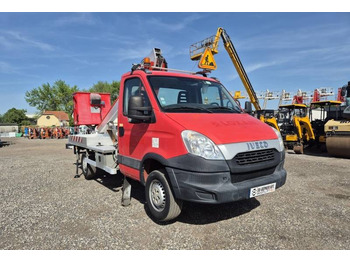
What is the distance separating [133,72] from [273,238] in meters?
3.46

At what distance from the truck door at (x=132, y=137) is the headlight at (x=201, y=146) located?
873 mm

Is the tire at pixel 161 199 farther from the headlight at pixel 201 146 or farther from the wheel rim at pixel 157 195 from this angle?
the headlight at pixel 201 146

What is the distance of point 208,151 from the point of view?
9.85 feet

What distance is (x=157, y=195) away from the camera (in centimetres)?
357

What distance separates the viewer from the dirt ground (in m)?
3.12

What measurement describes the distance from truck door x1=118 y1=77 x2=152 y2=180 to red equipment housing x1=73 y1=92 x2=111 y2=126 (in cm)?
262

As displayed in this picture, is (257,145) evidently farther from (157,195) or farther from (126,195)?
(126,195)

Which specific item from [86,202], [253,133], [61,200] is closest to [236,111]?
[253,133]

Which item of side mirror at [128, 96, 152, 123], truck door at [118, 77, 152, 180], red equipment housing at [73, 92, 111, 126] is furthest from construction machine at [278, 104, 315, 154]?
side mirror at [128, 96, 152, 123]

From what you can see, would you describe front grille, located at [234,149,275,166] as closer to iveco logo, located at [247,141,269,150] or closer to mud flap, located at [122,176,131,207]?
iveco logo, located at [247,141,269,150]

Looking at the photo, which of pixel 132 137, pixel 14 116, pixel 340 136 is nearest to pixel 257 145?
pixel 132 137

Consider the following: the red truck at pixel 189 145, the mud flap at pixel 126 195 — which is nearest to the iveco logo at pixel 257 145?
the red truck at pixel 189 145

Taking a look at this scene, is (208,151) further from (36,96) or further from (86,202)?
(36,96)

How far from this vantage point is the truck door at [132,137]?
3.89 metres
